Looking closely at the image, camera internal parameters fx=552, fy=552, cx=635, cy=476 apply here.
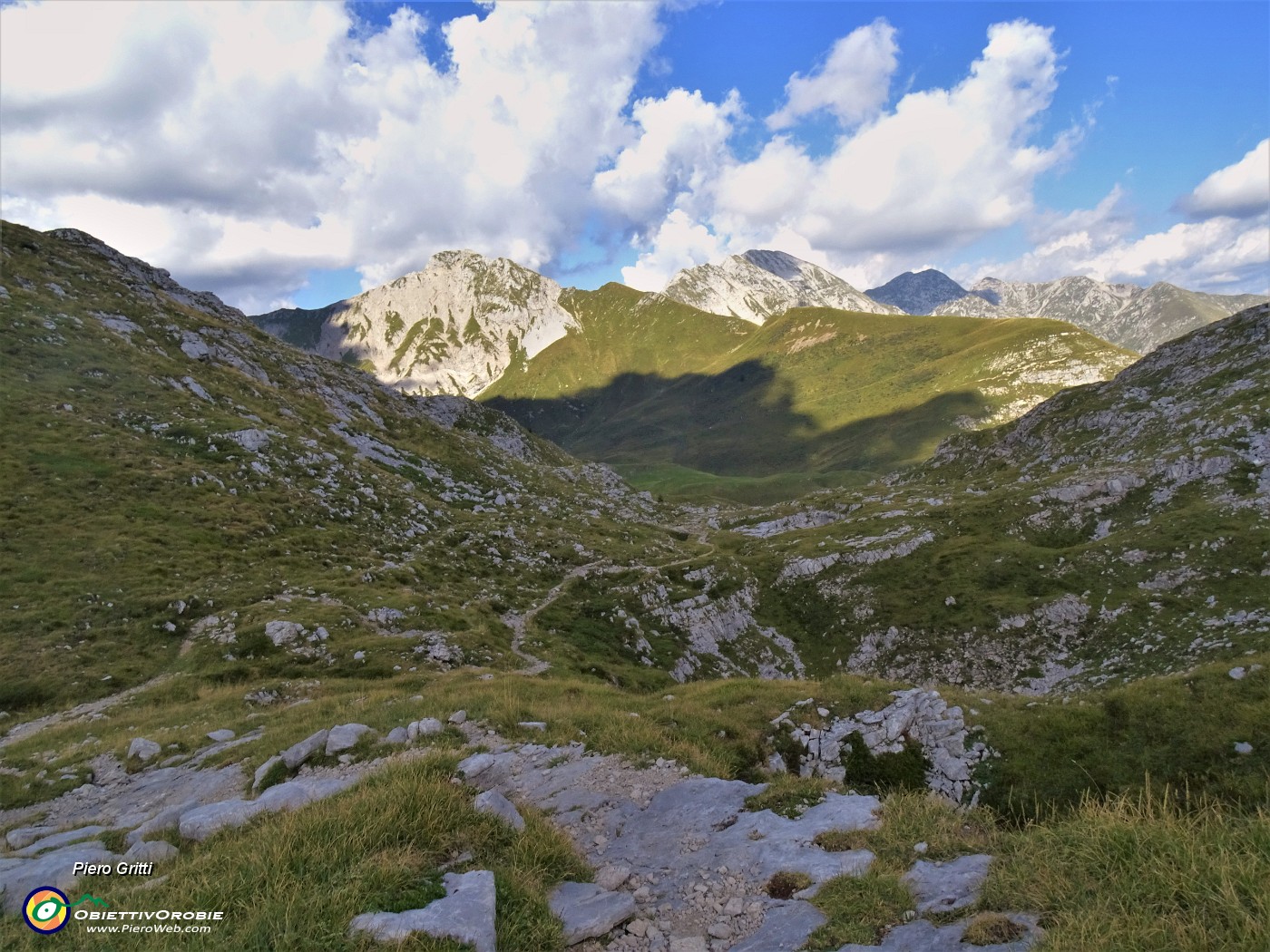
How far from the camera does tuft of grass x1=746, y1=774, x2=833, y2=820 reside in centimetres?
1115

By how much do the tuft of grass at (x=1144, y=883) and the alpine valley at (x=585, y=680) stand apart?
5 centimetres

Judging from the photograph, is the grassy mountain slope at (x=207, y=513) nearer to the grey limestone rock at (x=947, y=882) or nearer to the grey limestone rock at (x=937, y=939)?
the grey limestone rock at (x=947, y=882)

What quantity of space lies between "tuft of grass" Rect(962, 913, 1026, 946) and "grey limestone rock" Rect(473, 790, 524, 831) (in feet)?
20.4

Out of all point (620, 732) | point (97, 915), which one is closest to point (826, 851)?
point (620, 732)

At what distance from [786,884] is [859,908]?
4.39 ft

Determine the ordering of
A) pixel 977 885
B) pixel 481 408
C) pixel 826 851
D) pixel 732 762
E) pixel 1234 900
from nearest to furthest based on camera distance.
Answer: pixel 1234 900
pixel 977 885
pixel 826 851
pixel 732 762
pixel 481 408

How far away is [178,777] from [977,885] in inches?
842

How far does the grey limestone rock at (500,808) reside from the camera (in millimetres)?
8805

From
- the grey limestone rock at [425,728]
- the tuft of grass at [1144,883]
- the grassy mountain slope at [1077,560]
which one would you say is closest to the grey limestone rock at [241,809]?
the grey limestone rock at [425,728]

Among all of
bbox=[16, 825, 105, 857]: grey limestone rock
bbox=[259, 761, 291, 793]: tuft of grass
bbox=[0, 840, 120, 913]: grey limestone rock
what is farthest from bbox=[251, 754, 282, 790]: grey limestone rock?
bbox=[0, 840, 120, 913]: grey limestone rock

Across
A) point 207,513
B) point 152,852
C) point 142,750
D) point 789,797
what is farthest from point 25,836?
point 207,513

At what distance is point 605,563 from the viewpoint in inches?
2581

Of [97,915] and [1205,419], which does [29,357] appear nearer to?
[97,915]

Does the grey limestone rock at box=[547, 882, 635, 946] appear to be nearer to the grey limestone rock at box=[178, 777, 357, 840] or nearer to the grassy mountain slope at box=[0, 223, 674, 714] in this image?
the grey limestone rock at box=[178, 777, 357, 840]
